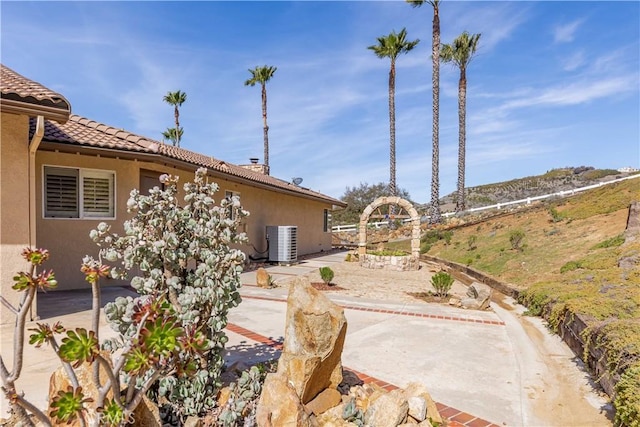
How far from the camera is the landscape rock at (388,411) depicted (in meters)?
3.23

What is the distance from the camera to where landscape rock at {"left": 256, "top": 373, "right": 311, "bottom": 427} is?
9.52 ft

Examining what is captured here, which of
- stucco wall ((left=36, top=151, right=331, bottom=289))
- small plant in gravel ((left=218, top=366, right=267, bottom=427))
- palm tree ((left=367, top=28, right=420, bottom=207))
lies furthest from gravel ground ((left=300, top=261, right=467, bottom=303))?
palm tree ((left=367, top=28, right=420, bottom=207))

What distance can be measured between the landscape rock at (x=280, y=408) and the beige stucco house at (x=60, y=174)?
16.3 feet

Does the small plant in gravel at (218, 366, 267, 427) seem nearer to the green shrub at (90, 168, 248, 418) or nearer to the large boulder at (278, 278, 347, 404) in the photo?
the green shrub at (90, 168, 248, 418)

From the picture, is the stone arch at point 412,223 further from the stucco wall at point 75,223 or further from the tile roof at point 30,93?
the tile roof at point 30,93

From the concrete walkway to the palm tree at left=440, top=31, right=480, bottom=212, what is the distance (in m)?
21.4

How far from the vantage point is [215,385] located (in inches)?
129

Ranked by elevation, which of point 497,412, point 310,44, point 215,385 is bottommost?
point 497,412

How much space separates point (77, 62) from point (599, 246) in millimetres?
18033

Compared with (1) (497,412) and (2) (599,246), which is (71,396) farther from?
(2) (599,246)

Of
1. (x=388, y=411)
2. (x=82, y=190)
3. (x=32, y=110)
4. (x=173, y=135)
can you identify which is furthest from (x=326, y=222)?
(x=388, y=411)

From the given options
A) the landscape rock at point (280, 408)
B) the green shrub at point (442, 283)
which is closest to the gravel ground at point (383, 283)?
the green shrub at point (442, 283)

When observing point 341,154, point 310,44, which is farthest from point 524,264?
point 341,154

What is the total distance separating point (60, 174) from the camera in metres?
8.71
